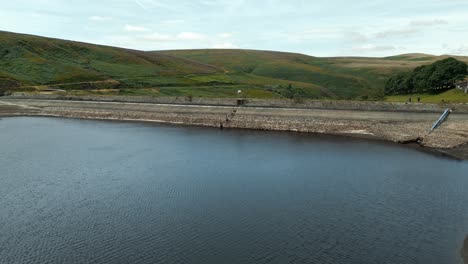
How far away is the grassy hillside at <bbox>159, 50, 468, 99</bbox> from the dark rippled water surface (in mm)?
A: 80679

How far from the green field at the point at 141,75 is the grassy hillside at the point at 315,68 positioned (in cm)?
34

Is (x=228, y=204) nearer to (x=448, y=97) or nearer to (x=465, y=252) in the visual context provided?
(x=465, y=252)

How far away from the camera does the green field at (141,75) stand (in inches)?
3288

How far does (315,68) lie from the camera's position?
155500mm

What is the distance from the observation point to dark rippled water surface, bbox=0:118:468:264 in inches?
671

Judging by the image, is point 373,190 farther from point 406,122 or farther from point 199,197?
point 406,122

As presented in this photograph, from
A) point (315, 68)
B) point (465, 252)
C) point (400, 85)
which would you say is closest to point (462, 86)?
point (400, 85)

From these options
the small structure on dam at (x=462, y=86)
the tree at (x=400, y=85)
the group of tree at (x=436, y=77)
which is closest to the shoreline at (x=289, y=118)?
the small structure on dam at (x=462, y=86)

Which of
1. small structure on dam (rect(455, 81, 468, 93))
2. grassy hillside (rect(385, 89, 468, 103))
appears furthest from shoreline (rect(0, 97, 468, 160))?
small structure on dam (rect(455, 81, 468, 93))

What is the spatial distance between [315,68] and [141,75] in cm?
7692

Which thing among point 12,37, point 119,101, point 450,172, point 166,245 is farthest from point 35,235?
point 12,37

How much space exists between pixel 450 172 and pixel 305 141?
15496 millimetres

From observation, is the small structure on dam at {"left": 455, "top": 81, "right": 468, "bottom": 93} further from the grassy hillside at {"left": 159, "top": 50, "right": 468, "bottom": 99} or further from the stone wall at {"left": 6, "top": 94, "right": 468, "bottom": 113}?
the grassy hillside at {"left": 159, "top": 50, "right": 468, "bottom": 99}

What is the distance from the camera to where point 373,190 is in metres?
24.9
